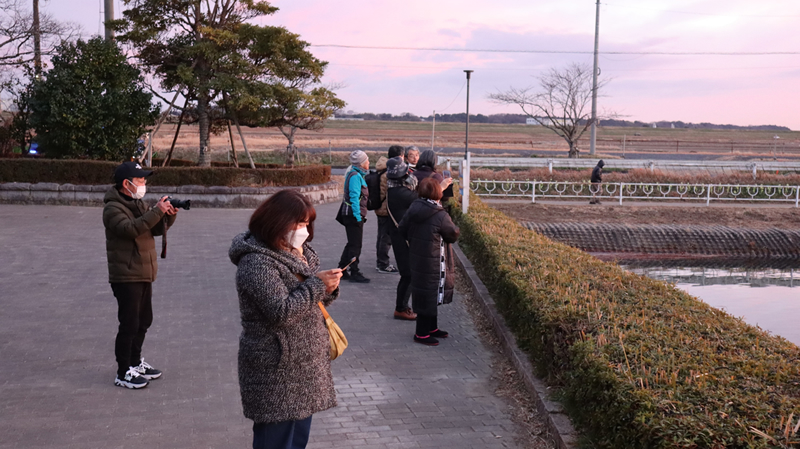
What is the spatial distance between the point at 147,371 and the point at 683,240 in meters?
12.6

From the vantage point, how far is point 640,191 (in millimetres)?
22016

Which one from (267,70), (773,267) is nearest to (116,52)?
(267,70)

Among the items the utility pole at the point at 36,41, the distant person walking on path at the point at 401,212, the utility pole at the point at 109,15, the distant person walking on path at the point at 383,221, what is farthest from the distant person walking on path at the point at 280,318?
the utility pole at the point at 36,41

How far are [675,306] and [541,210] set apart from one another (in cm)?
1339

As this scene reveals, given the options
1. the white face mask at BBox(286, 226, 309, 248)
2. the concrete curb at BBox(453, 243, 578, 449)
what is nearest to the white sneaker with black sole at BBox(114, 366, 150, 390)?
the white face mask at BBox(286, 226, 309, 248)

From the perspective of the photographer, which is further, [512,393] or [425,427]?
[512,393]

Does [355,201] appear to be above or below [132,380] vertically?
above

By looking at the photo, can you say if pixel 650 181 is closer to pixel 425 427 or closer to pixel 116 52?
pixel 116 52

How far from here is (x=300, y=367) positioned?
317 centimetres

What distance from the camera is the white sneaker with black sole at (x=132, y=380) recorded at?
5.17 metres

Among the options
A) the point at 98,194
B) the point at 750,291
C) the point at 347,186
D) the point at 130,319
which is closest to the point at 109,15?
the point at 98,194

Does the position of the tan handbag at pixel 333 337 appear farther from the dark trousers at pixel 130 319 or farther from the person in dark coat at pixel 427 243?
the person in dark coat at pixel 427 243

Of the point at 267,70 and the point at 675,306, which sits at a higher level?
the point at 267,70

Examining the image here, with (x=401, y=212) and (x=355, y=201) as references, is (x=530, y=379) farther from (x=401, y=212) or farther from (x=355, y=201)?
(x=355, y=201)
